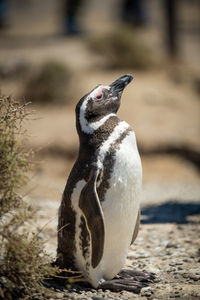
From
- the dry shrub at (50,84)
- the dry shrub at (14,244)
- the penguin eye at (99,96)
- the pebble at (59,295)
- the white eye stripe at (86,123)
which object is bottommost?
the pebble at (59,295)

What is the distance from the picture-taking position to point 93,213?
3.66 m

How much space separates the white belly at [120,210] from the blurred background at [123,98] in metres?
0.76

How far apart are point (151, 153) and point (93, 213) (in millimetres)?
8284

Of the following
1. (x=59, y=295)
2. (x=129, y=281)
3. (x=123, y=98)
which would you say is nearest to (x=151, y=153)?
(x=123, y=98)

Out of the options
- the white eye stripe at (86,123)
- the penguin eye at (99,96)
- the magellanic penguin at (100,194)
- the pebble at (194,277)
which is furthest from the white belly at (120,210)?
the pebble at (194,277)

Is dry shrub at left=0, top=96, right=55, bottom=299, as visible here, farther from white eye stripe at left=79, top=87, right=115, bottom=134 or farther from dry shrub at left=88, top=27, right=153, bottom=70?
dry shrub at left=88, top=27, right=153, bottom=70

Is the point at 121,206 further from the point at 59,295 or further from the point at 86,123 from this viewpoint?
the point at 59,295

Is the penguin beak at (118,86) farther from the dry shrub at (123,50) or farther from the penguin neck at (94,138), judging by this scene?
the dry shrub at (123,50)

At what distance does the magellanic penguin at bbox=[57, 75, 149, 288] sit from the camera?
380cm

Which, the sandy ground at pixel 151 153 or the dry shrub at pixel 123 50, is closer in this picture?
the sandy ground at pixel 151 153

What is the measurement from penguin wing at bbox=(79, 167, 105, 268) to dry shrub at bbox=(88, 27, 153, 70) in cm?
1495

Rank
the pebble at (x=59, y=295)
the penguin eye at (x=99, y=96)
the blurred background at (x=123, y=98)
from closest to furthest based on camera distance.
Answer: the pebble at (x=59, y=295), the penguin eye at (x=99, y=96), the blurred background at (x=123, y=98)

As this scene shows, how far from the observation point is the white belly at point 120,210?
12.6ft

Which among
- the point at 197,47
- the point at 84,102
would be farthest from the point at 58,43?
the point at 84,102
